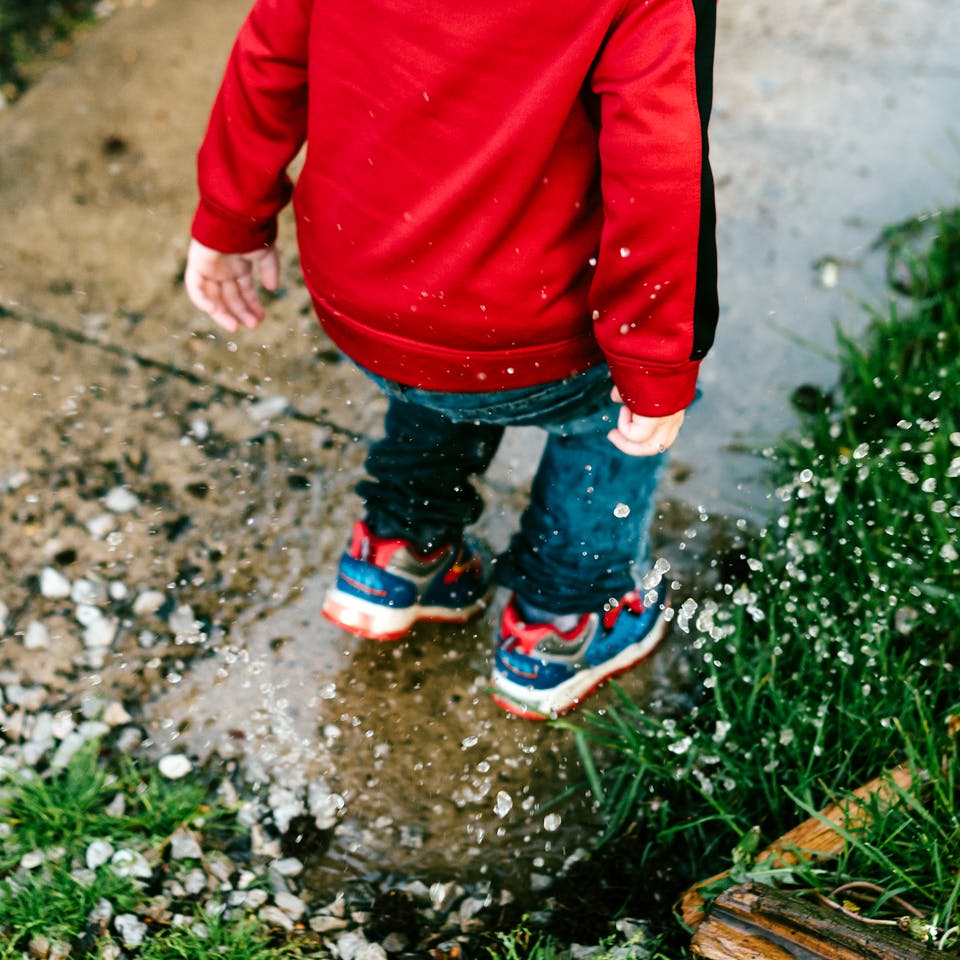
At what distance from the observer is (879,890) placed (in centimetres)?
158

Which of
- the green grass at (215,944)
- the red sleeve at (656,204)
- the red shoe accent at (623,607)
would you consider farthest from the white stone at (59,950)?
the red sleeve at (656,204)

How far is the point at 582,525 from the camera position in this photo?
182cm

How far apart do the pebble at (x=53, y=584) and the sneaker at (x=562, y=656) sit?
89 centimetres

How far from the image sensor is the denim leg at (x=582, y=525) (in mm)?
1756

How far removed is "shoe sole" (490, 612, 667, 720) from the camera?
1974 mm

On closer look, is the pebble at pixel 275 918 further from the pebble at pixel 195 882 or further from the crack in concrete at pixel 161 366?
the crack in concrete at pixel 161 366

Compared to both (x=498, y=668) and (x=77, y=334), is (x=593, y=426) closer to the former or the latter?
(x=498, y=668)

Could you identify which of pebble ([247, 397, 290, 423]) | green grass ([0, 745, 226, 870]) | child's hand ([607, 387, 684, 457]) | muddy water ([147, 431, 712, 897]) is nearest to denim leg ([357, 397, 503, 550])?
muddy water ([147, 431, 712, 897])

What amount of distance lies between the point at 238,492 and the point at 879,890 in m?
1.46

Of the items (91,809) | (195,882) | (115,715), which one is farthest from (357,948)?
(115,715)

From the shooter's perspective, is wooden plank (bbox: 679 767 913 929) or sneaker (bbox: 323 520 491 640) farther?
sneaker (bbox: 323 520 491 640)

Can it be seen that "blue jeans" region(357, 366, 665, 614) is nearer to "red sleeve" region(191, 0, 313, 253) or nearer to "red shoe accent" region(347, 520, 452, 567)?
"red shoe accent" region(347, 520, 452, 567)

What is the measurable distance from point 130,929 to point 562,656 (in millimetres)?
882

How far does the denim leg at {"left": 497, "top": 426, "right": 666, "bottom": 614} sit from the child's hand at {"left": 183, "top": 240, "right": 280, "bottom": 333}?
1.88 feet
